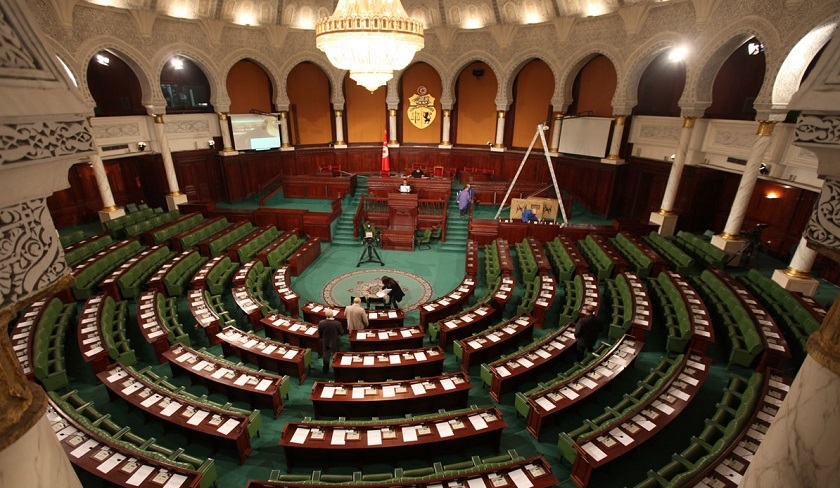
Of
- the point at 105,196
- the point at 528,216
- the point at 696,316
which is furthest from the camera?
the point at 528,216

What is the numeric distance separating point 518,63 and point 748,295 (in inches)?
534

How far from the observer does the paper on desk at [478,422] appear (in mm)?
5926

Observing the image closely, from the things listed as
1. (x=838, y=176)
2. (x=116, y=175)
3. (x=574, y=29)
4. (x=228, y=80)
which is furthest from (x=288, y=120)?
(x=838, y=176)

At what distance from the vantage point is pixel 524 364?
7.41 metres

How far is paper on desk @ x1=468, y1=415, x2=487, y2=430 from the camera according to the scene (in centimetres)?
593

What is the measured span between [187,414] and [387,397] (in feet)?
9.90

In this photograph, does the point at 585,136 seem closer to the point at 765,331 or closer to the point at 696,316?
the point at 696,316

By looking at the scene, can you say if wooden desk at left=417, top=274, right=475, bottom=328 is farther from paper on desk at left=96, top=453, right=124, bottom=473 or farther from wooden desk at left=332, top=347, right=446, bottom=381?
paper on desk at left=96, top=453, right=124, bottom=473

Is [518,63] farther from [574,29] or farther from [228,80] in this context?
[228,80]

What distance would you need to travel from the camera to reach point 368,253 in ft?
48.6

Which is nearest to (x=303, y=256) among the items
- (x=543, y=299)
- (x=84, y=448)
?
(x=543, y=299)

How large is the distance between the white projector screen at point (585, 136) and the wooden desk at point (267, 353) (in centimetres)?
1465

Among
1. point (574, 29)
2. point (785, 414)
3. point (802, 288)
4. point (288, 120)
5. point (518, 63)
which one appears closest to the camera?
point (785, 414)

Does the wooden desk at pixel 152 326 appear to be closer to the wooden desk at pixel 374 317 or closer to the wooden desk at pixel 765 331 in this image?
the wooden desk at pixel 374 317
